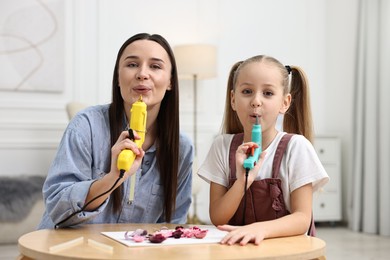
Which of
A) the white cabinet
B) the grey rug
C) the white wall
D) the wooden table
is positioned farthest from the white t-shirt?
the white cabinet

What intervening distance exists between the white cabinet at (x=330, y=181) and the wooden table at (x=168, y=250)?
356cm

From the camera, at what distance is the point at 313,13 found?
5.33m

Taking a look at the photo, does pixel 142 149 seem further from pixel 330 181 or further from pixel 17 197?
pixel 330 181

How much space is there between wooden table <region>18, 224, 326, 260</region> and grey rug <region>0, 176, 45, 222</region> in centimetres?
242

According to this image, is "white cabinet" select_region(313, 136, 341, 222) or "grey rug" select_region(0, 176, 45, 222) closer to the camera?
"grey rug" select_region(0, 176, 45, 222)

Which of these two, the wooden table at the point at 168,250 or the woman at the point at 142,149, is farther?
the woman at the point at 142,149

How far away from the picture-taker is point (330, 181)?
4.79 metres

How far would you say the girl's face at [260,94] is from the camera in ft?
5.09

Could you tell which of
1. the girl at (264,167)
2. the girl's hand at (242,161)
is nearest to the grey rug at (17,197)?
the girl at (264,167)

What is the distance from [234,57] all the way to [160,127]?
331 centimetres

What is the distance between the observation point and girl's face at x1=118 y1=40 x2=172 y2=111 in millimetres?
1639

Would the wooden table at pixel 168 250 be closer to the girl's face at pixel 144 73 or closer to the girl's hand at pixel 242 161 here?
the girl's hand at pixel 242 161

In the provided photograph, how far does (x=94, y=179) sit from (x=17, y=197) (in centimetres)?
218

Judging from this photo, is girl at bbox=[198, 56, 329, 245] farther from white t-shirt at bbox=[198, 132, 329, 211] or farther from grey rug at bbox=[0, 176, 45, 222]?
grey rug at bbox=[0, 176, 45, 222]
